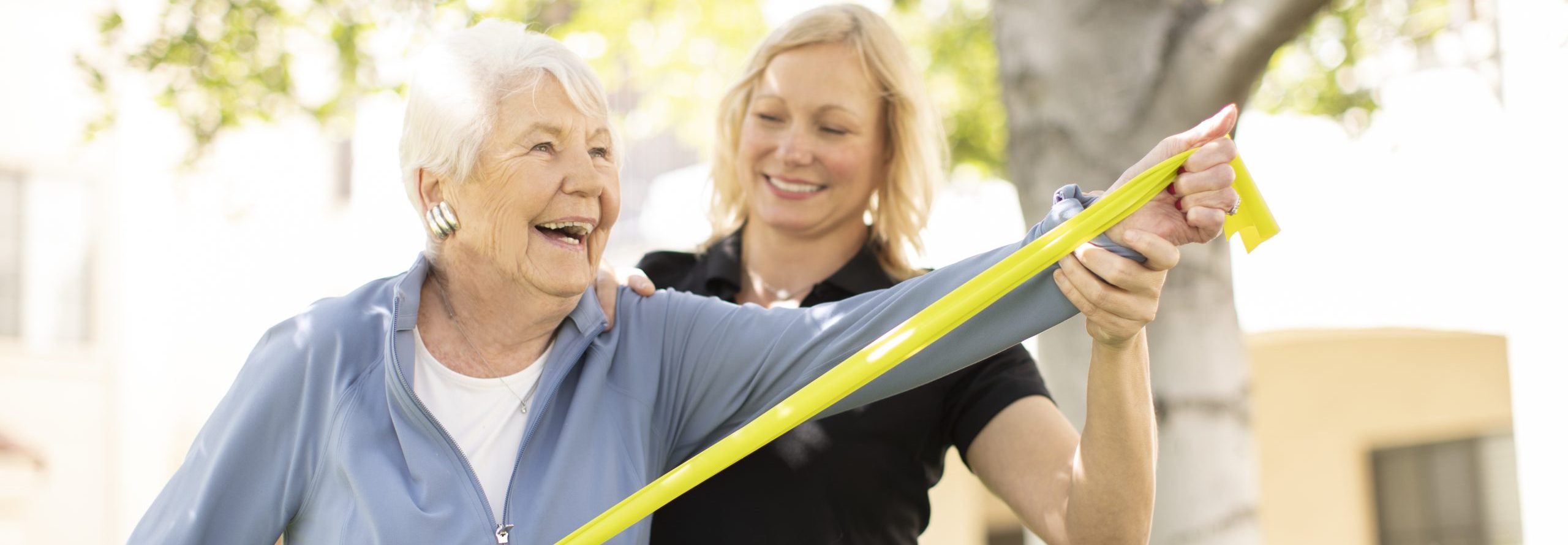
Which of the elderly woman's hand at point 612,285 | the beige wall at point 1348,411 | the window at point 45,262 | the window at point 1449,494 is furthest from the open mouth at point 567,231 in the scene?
the window at point 45,262

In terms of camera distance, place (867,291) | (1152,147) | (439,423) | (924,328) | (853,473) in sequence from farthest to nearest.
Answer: (1152,147)
(867,291)
(853,473)
(439,423)
(924,328)

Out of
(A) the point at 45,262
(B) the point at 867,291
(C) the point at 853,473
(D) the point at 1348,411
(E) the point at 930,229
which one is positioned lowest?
(D) the point at 1348,411

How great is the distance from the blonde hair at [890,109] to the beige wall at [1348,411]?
683cm

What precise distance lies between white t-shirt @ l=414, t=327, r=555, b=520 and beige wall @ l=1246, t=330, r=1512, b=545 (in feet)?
25.4

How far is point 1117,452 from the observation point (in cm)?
212

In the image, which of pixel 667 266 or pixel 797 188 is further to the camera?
pixel 667 266

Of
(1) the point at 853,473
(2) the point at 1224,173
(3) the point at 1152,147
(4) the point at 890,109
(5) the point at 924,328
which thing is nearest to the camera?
(2) the point at 1224,173

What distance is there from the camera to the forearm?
2.08m

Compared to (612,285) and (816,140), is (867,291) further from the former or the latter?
Answer: (612,285)

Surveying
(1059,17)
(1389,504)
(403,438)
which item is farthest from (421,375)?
(1389,504)

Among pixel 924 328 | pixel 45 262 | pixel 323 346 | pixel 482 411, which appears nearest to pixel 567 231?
pixel 482 411

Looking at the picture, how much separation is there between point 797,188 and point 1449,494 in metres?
8.13

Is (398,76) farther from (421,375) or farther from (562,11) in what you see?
(421,375)

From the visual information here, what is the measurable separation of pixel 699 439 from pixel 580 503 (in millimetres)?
299
